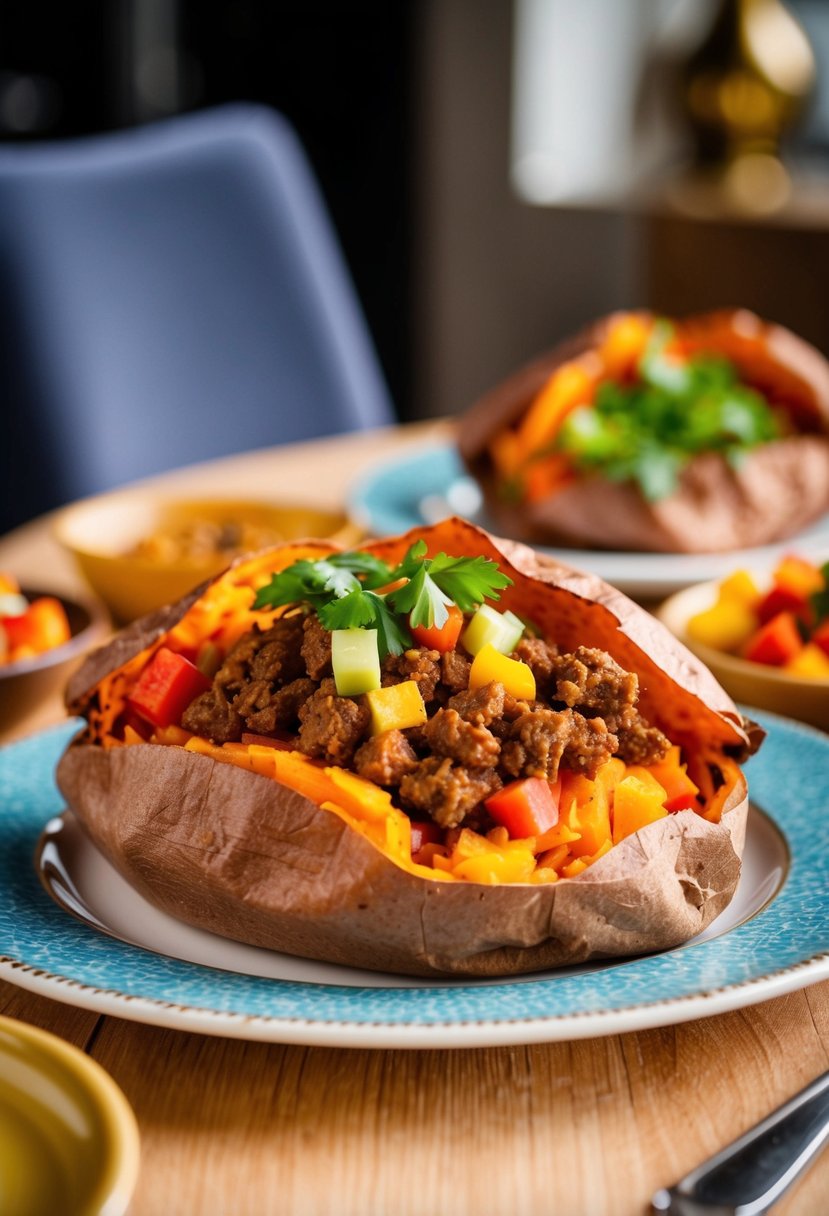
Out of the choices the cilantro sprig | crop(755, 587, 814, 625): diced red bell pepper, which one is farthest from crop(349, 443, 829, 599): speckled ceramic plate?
the cilantro sprig

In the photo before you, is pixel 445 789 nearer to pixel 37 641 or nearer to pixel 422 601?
pixel 422 601

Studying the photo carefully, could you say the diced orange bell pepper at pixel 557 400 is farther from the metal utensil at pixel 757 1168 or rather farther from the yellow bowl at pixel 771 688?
the metal utensil at pixel 757 1168

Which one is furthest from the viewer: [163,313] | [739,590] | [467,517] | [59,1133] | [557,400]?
[163,313]

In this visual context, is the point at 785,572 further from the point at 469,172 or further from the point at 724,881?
the point at 469,172

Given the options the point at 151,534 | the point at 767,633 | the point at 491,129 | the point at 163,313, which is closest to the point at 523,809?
the point at 767,633

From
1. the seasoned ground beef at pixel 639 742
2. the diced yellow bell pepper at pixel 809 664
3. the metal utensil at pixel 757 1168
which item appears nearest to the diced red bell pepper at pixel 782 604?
the diced yellow bell pepper at pixel 809 664

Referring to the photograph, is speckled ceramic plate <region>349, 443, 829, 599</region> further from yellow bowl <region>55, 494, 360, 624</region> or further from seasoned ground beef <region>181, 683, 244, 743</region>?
seasoned ground beef <region>181, 683, 244, 743</region>
